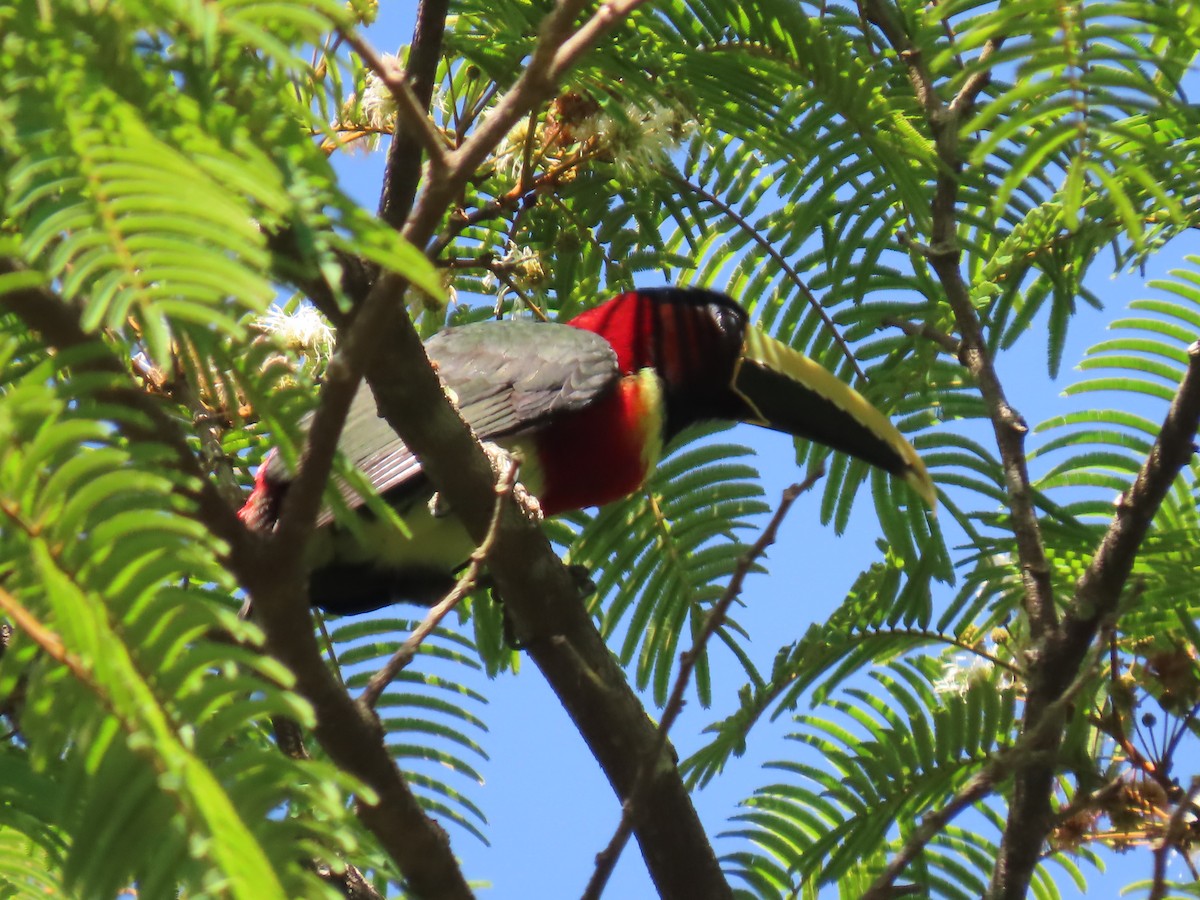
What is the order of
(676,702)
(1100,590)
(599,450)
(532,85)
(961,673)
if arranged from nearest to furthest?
1. (532,85)
2. (676,702)
3. (1100,590)
4. (961,673)
5. (599,450)

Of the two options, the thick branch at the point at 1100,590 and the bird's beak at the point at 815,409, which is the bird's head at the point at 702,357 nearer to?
the bird's beak at the point at 815,409

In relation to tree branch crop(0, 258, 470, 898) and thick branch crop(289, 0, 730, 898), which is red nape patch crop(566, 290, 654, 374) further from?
tree branch crop(0, 258, 470, 898)

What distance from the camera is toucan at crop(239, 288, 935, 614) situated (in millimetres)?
3273

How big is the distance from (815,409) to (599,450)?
1.63ft

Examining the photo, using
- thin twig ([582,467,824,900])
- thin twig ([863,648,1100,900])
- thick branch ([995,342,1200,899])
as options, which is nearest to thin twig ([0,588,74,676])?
thin twig ([582,467,824,900])

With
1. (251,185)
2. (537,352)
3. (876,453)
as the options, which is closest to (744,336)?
(537,352)

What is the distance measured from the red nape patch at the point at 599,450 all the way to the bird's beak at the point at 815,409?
0.96ft

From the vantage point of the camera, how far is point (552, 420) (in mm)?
3506

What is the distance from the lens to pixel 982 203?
2.78 m

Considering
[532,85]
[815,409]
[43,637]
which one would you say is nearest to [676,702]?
[532,85]

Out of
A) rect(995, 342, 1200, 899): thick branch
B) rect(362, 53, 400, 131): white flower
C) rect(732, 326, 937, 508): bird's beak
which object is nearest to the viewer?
rect(995, 342, 1200, 899): thick branch

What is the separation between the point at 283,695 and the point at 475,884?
1551 millimetres

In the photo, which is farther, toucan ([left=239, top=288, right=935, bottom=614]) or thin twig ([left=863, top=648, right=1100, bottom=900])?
toucan ([left=239, top=288, right=935, bottom=614])

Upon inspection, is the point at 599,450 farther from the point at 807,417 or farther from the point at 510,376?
the point at 807,417
